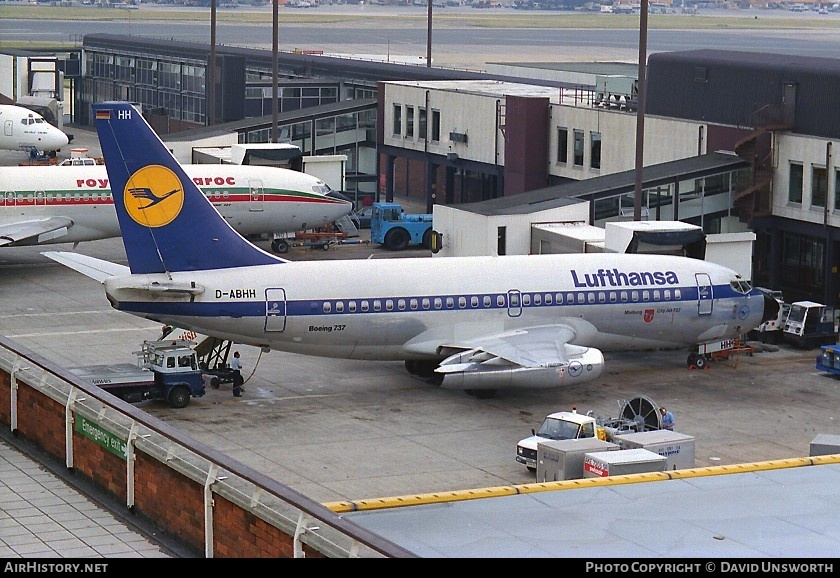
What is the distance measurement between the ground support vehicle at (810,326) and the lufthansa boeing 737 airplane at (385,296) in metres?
6.23

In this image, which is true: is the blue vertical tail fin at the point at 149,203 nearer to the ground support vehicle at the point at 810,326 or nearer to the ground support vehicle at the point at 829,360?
the ground support vehicle at the point at 829,360

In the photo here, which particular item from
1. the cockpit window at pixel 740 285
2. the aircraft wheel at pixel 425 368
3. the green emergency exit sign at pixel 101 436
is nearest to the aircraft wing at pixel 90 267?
the aircraft wheel at pixel 425 368

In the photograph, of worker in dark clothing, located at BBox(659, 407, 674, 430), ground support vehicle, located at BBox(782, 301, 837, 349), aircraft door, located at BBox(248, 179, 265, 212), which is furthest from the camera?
aircraft door, located at BBox(248, 179, 265, 212)

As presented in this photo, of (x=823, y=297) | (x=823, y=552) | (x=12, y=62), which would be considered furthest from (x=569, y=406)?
(x=12, y=62)

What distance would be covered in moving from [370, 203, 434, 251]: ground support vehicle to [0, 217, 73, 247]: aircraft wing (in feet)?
50.5

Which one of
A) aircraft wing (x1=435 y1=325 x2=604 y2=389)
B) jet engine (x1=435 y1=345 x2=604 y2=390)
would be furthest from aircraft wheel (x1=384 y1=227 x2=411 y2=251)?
jet engine (x1=435 y1=345 x2=604 y2=390)

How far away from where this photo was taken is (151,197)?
4259 centimetres

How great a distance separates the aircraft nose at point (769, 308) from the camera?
167 feet

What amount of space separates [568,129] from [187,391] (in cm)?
3349

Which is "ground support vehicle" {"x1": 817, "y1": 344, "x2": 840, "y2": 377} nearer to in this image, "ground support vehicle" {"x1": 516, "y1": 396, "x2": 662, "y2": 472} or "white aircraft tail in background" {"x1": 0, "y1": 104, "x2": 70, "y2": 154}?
"ground support vehicle" {"x1": 516, "y1": 396, "x2": 662, "y2": 472}

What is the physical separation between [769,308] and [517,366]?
11924mm

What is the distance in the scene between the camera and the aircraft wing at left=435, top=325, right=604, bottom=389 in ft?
142

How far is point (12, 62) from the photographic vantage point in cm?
12912

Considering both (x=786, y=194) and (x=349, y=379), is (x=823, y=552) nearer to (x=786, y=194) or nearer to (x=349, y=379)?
(x=349, y=379)
